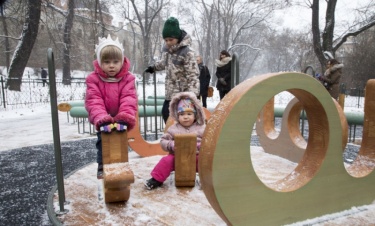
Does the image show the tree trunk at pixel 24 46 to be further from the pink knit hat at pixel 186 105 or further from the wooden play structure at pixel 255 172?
the wooden play structure at pixel 255 172

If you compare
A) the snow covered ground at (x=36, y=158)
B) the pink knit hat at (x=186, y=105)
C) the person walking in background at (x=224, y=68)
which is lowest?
the snow covered ground at (x=36, y=158)

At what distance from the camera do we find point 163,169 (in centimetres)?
288

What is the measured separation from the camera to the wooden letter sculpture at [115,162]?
2.25m

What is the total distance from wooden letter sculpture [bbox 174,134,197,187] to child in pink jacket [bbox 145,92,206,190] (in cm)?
9

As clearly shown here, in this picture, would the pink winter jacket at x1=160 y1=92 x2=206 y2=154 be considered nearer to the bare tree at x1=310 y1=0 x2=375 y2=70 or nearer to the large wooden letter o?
the large wooden letter o

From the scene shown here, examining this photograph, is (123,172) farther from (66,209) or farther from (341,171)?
(341,171)

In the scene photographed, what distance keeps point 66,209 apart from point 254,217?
146 centimetres

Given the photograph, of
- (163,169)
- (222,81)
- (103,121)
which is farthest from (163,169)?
(222,81)

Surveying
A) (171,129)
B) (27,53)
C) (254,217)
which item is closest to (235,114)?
(254,217)

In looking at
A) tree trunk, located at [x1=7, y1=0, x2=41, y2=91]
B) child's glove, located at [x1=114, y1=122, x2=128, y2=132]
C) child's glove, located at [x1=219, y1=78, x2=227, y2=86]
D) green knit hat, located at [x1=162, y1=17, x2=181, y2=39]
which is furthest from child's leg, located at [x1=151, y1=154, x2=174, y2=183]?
tree trunk, located at [x1=7, y1=0, x2=41, y2=91]

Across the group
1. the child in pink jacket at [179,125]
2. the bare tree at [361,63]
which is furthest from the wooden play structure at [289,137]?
the bare tree at [361,63]

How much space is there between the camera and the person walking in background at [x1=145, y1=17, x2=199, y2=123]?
136 inches

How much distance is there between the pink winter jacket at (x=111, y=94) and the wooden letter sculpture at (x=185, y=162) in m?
0.56

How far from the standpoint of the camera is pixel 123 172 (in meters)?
2.22
